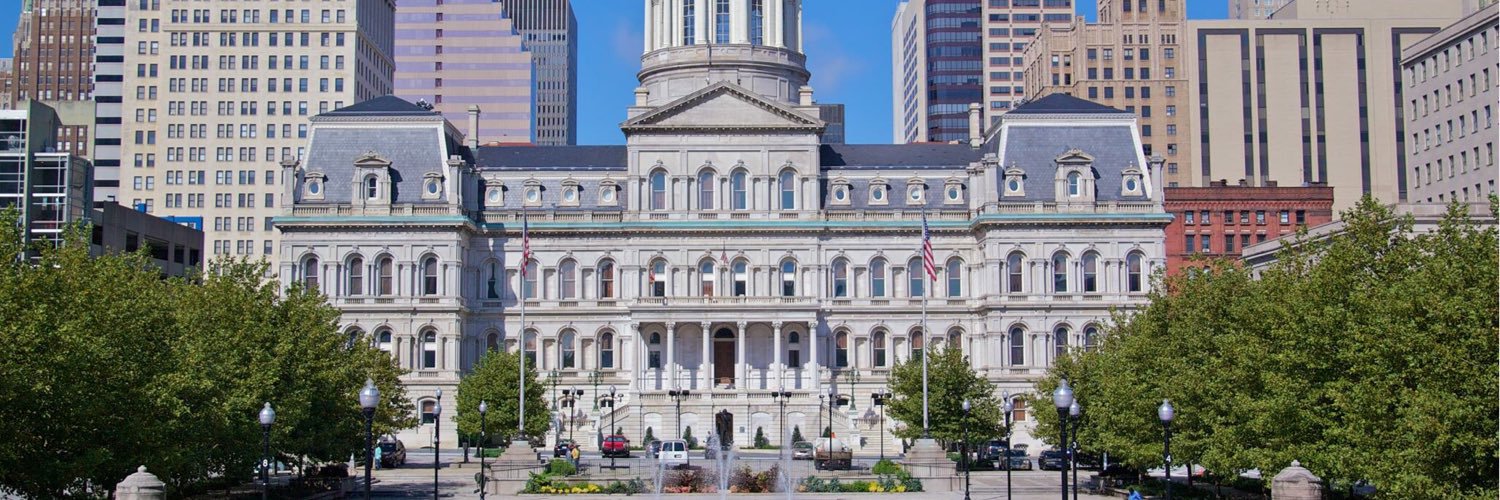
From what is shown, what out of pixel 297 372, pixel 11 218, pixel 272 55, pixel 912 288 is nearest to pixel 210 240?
pixel 272 55

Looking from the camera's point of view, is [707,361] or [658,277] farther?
[658,277]

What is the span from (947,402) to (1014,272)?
1691cm

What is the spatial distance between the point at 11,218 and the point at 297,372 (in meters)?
13.6

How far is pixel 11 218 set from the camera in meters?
41.0

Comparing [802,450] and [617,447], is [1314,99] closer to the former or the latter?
[802,450]

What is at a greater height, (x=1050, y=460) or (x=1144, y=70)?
(x=1144, y=70)

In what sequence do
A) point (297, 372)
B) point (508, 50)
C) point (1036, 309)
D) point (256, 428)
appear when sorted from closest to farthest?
point (256, 428), point (297, 372), point (1036, 309), point (508, 50)

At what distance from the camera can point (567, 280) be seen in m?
96.0

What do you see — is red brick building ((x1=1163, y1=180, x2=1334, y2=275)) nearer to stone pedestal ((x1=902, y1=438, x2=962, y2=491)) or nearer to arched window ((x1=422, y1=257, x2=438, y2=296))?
arched window ((x1=422, y1=257, x2=438, y2=296))

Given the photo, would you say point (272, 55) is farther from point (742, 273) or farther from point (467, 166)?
point (742, 273)

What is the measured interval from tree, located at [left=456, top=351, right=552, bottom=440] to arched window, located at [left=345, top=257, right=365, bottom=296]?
1189 centimetres

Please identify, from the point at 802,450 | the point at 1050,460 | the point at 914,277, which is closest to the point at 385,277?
the point at 802,450

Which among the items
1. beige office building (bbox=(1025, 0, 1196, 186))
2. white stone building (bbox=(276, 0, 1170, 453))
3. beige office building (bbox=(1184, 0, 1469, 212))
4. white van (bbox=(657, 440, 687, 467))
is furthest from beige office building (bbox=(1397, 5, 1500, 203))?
white van (bbox=(657, 440, 687, 467))

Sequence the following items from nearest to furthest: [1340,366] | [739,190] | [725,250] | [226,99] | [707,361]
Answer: [1340,366] → [707,361] → [725,250] → [739,190] → [226,99]
